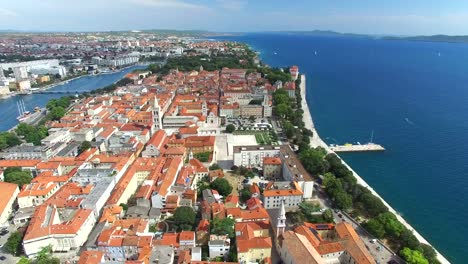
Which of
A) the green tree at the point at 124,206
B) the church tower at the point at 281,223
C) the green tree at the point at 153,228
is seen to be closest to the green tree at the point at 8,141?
the green tree at the point at 124,206

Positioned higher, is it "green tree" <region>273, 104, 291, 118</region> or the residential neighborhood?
"green tree" <region>273, 104, 291, 118</region>

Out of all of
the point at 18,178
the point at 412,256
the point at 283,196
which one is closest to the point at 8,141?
the point at 18,178

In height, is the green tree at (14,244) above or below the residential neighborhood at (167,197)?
below

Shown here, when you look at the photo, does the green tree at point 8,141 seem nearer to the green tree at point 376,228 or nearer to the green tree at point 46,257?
the green tree at point 46,257

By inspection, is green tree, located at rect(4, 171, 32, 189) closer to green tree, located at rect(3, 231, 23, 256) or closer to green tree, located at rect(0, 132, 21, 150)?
green tree, located at rect(3, 231, 23, 256)

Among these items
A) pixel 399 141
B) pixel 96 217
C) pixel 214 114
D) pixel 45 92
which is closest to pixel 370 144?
pixel 399 141

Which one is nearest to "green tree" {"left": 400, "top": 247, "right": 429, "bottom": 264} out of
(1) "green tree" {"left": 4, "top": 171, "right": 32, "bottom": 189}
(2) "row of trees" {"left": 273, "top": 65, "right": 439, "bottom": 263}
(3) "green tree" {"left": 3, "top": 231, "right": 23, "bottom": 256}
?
(2) "row of trees" {"left": 273, "top": 65, "right": 439, "bottom": 263}
